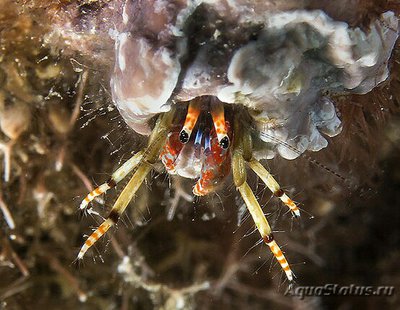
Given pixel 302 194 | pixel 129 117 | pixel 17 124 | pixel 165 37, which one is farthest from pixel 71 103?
pixel 302 194

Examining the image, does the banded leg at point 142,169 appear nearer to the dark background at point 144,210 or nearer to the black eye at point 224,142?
the black eye at point 224,142

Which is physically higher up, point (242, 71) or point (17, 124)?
point (242, 71)

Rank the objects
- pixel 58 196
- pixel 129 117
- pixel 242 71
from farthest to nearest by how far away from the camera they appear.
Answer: pixel 58 196 → pixel 129 117 → pixel 242 71

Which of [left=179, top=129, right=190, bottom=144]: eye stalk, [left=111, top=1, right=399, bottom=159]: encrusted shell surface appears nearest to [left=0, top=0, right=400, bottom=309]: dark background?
[left=111, top=1, right=399, bottom=159]: encrusted shell surface

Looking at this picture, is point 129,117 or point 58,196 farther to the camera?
point 58,196

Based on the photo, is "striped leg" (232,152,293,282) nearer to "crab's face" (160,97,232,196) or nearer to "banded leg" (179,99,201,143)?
"crab's face" (160,97,232,196)

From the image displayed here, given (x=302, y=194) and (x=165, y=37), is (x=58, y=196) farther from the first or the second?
(x=165, y=37)
